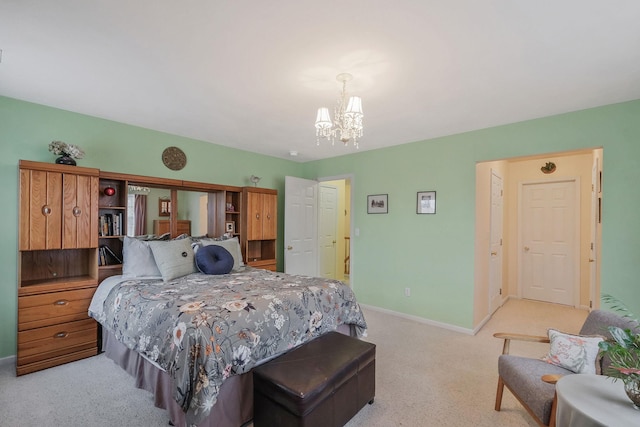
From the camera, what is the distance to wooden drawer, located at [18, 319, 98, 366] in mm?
2477

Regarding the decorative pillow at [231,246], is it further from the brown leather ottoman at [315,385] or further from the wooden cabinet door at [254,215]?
the brown leather ottoman at [315,385]

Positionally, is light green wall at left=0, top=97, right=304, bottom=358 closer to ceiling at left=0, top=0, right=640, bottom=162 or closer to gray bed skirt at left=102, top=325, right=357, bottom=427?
ceiling at left=0, top=0, right=640, bottom=162

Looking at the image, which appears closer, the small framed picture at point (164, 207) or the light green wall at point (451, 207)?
the light green wall at point (451, 207)

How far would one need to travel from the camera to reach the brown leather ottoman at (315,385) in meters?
1.59

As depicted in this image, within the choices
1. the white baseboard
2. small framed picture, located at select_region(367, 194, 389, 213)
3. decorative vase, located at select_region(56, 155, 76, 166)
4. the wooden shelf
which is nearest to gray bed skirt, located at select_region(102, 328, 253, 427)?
the wooden shelf

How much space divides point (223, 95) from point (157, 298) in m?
1.80

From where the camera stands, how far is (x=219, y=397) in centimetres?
176

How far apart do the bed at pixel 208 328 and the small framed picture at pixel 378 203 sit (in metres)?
1.92

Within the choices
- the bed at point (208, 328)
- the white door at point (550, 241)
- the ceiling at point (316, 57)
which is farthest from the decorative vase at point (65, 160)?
the white door at point (550, 241)

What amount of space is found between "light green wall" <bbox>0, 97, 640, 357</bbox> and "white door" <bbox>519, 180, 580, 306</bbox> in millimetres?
2316

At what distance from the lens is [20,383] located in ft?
7.68

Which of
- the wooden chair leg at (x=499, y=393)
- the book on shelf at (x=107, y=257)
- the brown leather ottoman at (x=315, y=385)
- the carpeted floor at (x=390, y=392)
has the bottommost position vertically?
the carpeted floor at (x=390, y=392)

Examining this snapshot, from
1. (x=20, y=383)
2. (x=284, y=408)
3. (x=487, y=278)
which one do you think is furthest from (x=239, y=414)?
(x=487, y=278)

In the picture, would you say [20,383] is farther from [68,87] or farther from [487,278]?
[487,278]
